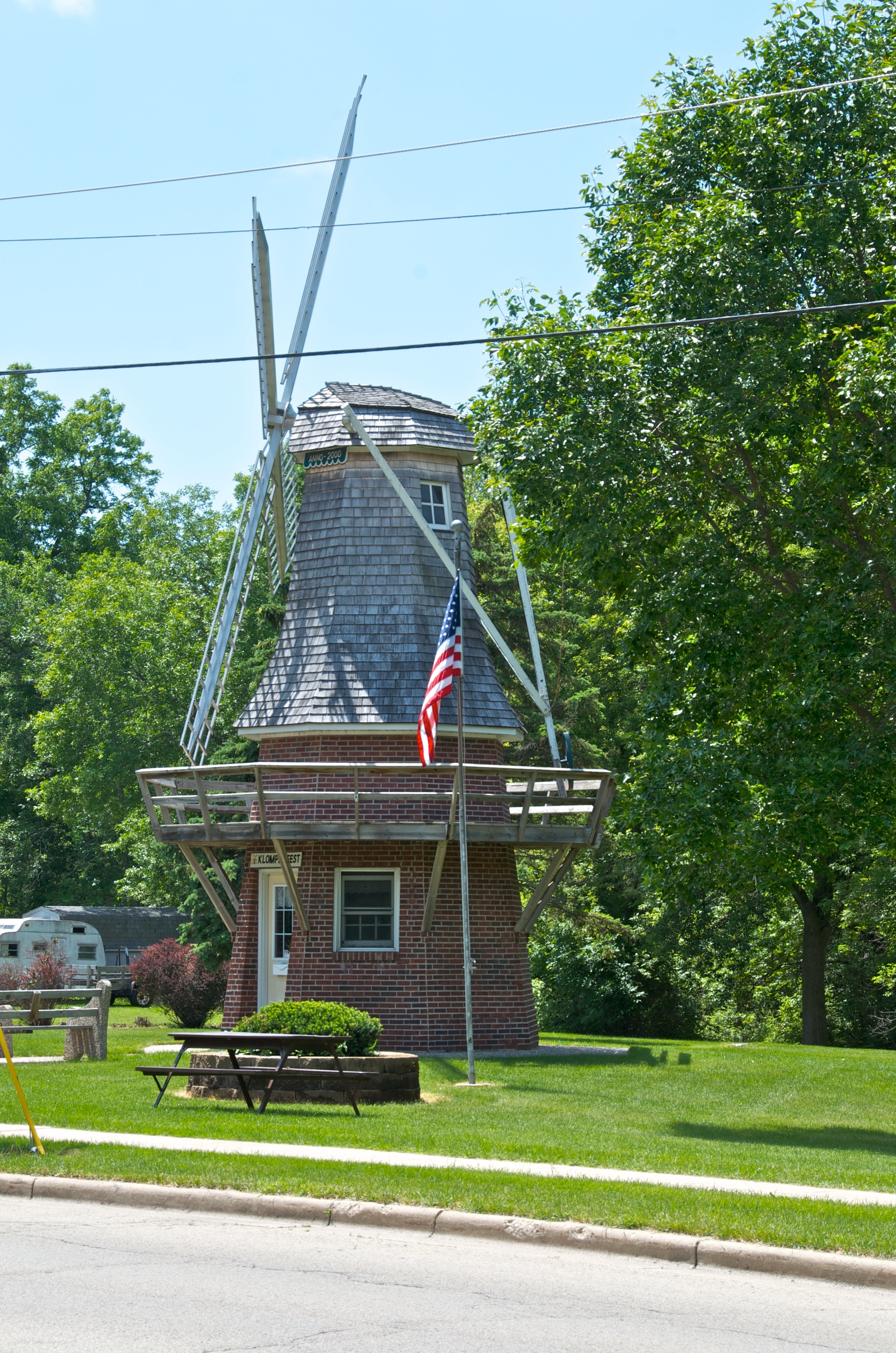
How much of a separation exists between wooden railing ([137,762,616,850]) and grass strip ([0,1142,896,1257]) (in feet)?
30.4

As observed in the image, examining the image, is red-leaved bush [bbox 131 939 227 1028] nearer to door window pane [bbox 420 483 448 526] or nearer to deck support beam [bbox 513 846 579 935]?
deck support beam [bbox 513 846 579 935]

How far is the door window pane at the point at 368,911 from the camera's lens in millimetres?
22078

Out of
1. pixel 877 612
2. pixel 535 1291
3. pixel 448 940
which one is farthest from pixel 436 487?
pixel 535 1291

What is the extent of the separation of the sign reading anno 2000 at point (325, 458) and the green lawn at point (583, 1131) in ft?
33.0

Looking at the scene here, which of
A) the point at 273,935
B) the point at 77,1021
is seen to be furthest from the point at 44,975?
the point at 273,935

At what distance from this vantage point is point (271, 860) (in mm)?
22844

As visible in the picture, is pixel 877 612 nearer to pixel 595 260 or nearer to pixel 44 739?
pixel 595 260

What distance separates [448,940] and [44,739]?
81.9 ft

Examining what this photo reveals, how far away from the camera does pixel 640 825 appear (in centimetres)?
1723

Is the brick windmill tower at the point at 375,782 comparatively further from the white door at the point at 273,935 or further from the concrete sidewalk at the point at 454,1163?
the concrete sidewalk at the point at 454,1163

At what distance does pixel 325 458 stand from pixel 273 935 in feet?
26.6

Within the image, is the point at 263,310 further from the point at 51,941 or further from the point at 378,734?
the point at 51,941

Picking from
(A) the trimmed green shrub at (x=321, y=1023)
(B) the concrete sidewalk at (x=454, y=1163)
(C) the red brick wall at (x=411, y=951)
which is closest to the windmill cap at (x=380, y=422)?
(C) the red brick wall at (x=411, y=951)

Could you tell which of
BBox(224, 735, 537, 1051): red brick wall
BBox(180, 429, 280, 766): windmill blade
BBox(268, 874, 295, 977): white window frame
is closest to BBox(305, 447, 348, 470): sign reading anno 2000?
BBox(180, 429, 280, 766): windmill blade
